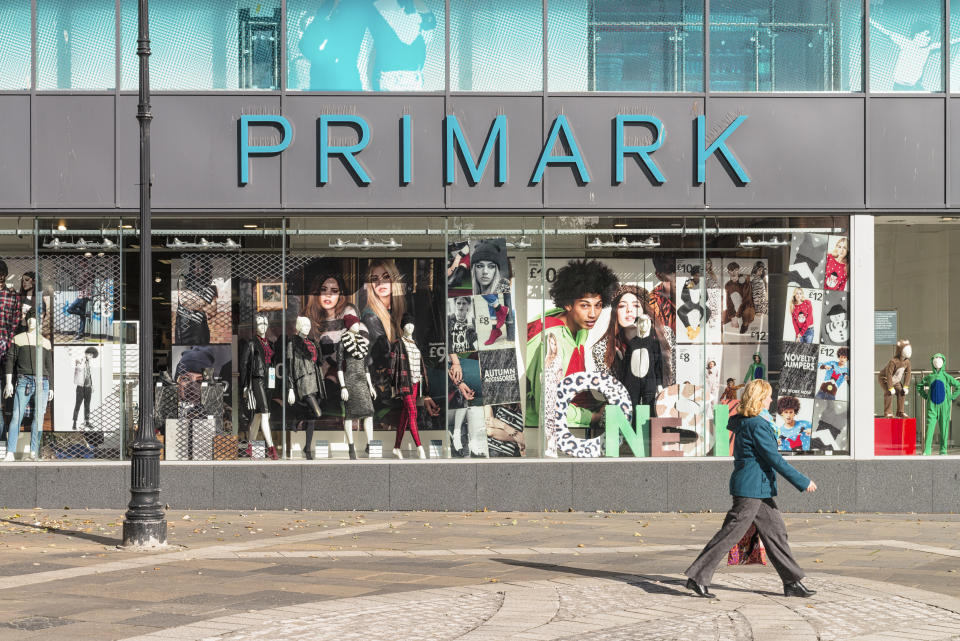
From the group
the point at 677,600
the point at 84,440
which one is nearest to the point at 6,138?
the point at 84,440

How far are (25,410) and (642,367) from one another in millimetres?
8061

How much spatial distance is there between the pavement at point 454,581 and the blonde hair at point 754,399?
1435 mm

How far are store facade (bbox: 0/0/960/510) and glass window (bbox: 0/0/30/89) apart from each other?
0.04 meters

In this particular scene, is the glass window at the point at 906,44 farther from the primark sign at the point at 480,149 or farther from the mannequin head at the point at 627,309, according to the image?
the mannequin head at the point at 627,309

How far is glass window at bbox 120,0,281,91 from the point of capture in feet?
52.9

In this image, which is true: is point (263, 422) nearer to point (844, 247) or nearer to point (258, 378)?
point (258, 378)

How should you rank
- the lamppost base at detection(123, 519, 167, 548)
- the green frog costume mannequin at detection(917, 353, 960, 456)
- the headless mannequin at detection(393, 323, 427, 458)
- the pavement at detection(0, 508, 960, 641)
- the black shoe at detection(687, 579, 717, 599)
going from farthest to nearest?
the green frog costume mannequin at detection(917, 353, 960, 456)
the headless mannequin at detection(393, 323, 427, 458)
the lamppost base at detection(123, 519, 167, 548)
the black shoe at detection(687, 579, 717, 599)
the pavement at detection(0, 508, 960, 641)

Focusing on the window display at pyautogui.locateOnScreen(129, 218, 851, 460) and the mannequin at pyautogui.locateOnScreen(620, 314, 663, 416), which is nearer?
the window display at pyautogui.locateOnScreen(129, 218, 851, 460)

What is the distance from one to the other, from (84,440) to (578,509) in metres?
6.45

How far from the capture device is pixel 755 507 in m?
9.71

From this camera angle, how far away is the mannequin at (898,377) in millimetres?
16719

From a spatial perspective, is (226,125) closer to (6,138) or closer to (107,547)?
(6,138)

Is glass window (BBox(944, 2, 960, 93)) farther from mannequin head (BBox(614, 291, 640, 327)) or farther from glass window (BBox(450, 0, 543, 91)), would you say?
glass window (BBox(450, 0, 543, 91))

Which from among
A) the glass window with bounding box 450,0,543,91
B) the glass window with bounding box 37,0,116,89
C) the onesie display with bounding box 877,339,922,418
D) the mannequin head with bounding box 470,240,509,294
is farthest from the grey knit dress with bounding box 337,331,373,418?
the onesie display with bounding box 877,339,922,418
